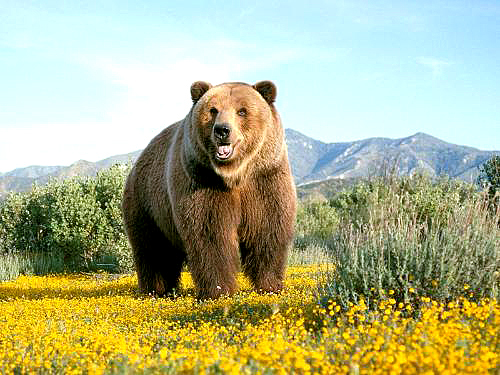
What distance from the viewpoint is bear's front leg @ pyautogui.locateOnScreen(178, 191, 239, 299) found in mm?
8062

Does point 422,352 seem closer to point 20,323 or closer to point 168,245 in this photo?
point 20,323

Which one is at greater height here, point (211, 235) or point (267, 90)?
point (267, 90)

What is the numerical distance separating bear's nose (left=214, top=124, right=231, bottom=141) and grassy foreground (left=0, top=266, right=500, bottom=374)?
7.08 feet

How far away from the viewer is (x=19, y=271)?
19547 millimetres

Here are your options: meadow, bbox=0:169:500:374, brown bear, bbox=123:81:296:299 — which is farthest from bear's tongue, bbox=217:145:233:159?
meadow, bbox=0:169:500:374

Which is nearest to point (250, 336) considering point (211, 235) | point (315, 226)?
point (211, 235)

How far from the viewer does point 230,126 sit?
7.49 metres

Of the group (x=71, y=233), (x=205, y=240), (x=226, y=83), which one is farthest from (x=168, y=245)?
(x=71, y=233)

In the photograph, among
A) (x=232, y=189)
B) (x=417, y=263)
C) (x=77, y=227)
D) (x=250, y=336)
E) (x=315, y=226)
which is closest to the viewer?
(x=250, y=336)

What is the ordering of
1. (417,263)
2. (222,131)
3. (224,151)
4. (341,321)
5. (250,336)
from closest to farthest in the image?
(341,321) → (250,336) → (417,263) → (222,131) → (224,151)

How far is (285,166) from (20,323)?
172 inches

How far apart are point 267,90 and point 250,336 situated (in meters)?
3.71

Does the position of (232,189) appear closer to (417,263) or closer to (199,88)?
(199,88)

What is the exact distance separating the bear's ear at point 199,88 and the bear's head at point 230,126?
0.63ft
